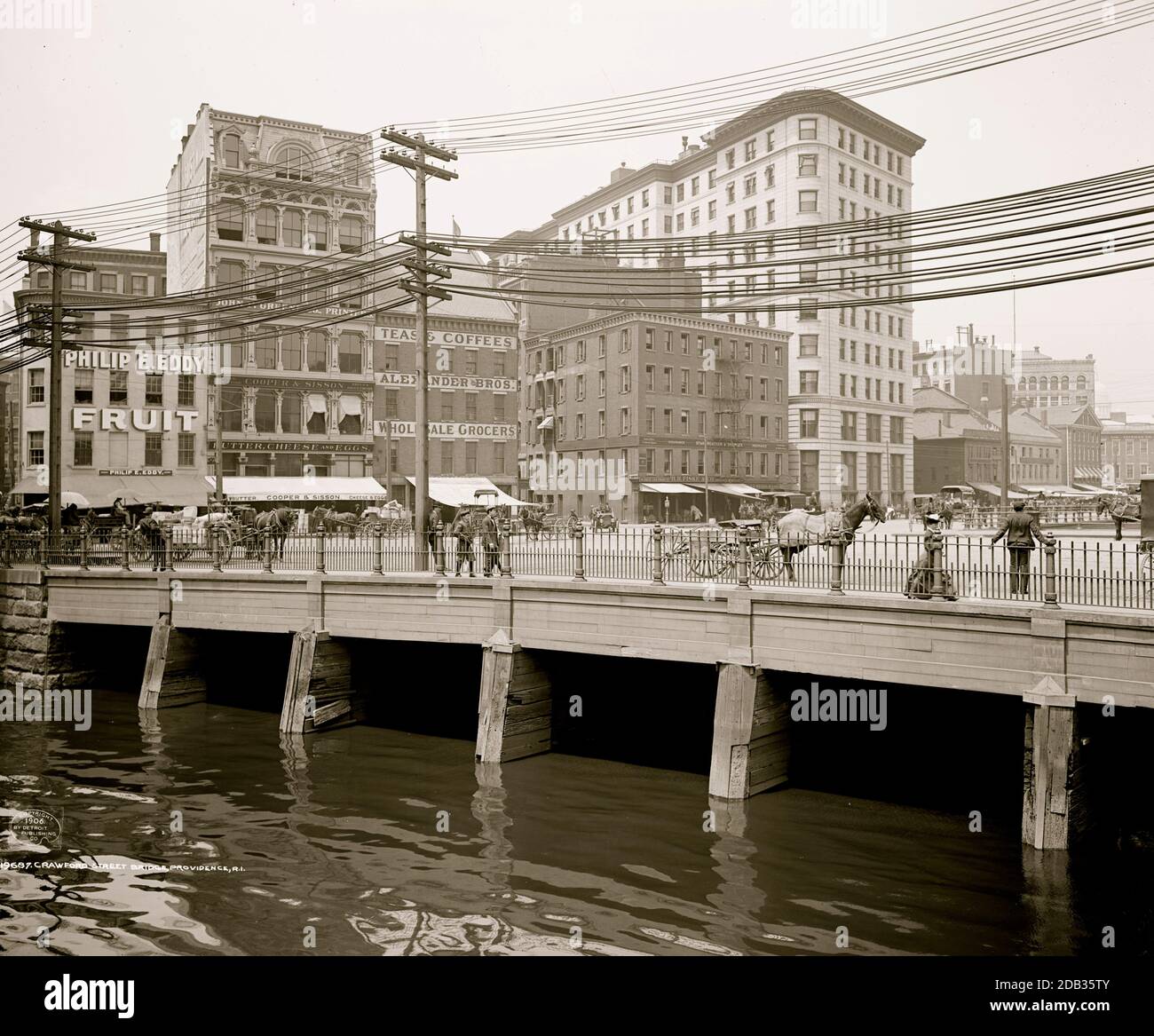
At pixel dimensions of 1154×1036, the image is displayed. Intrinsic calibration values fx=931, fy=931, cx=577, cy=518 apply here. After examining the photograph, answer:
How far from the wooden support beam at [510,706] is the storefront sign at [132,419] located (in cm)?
3378

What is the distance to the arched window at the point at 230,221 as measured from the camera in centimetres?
4891

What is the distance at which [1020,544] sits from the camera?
47.9ft

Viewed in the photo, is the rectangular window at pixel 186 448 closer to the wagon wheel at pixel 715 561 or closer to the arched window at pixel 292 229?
the arched window at pixel 292 229

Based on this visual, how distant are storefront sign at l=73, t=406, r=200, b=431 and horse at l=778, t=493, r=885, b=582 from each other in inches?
1359

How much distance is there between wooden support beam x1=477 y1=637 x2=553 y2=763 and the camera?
18422 millimetres

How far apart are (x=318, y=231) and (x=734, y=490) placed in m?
31.1

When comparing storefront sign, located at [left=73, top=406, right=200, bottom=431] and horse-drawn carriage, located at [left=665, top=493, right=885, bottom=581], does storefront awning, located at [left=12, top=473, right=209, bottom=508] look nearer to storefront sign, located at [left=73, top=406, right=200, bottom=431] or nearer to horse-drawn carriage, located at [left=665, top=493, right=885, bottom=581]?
storefront sign, located at [left=73, top=406, right=200, bottom=431]

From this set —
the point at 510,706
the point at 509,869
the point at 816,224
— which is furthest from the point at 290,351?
the point at 509,869

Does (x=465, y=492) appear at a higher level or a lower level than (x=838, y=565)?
higher

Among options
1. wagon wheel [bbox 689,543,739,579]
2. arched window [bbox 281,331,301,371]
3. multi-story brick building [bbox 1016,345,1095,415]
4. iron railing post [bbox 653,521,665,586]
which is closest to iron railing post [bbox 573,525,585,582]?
iron railing post [bbox 653,521,665,586]

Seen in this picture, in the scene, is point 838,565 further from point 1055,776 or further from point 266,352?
point 266,352
